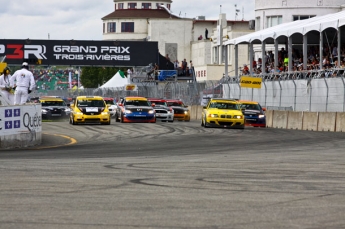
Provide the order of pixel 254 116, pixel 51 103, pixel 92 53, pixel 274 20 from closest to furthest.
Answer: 1. pixel 254 116
2. pixel 51 103
3. pixel 92 53
4. pixel 274 20

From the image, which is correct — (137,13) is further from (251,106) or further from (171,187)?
(171,187)

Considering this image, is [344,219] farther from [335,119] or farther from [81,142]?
[335,119]

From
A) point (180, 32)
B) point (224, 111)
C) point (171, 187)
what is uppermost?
point (180, 32)

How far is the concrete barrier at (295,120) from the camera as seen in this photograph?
123ft

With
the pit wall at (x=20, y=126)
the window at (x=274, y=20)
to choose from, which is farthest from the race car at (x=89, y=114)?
the window at (x=274, y=20)

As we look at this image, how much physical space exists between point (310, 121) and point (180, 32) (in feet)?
260

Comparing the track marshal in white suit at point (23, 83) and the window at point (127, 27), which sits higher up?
the window at point (127, 27)

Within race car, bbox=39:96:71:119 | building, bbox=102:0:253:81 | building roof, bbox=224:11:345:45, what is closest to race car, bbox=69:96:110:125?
race car, bbox=39:96:71:119

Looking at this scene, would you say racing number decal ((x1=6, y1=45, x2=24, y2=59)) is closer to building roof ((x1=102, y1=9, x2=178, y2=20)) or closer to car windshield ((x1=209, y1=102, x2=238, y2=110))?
car windshield ((x1=209, y1=102, x2=238, y2=110))

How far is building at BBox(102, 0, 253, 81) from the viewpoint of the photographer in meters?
91.8

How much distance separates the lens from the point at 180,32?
4518 inches

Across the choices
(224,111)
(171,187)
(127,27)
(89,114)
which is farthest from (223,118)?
(127,27)

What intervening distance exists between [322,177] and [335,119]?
21.0 m

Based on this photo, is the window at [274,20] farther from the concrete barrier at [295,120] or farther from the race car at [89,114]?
the race car at [89,114]
